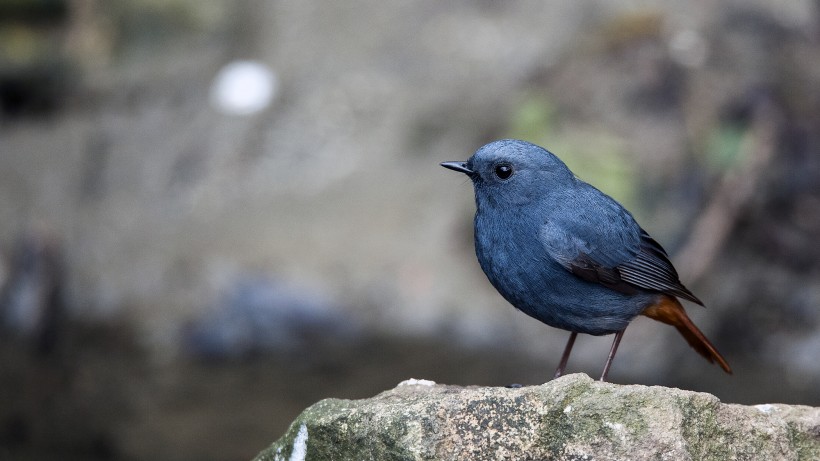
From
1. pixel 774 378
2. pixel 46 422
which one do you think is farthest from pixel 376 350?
pixel 774 378

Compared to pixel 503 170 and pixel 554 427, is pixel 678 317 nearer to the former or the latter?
pixel 503 170

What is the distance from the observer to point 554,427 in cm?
394

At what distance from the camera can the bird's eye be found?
5078mm

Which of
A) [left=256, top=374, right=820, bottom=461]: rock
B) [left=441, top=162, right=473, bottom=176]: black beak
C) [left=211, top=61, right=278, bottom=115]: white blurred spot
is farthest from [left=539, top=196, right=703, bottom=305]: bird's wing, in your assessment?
[left=211, top=61, right=278, bottom=115]: white blurred spot

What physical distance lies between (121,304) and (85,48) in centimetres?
395

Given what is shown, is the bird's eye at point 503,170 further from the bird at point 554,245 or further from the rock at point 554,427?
the rock at point 554,427

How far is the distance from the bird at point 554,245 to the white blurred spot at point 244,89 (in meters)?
6.86

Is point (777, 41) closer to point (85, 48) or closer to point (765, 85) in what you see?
point (765, 85)

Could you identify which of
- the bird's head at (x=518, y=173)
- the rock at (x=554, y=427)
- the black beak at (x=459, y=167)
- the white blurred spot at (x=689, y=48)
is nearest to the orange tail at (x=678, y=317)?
the bird's head at (x=518, y=173)

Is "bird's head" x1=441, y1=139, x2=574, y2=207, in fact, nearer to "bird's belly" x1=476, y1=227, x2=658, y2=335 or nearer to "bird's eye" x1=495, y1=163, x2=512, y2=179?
"bird's eye" x1=495, y1=163, x2=512, y2=179

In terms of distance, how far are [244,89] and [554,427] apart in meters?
8.51

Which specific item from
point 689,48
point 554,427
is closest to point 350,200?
point 689,48

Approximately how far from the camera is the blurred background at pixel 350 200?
9.26 meters

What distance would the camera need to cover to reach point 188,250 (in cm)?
1036
